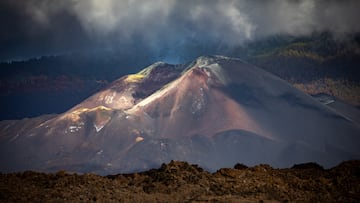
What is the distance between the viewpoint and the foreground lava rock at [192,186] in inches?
862

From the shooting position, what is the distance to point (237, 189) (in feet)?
76.5

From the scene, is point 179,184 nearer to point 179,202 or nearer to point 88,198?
point 179,202

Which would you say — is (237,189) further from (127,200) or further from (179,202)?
(127,200)

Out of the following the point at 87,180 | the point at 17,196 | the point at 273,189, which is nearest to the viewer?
the point at 17,196

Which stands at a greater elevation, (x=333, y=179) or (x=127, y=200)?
(x=333, y=179)

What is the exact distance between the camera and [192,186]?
23688mm

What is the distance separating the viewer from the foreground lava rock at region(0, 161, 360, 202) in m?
21.9

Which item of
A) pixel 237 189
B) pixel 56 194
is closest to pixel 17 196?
pixel 56 194

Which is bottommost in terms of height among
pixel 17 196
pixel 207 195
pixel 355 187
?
pixel 17 196

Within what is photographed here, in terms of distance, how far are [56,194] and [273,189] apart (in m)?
10.0

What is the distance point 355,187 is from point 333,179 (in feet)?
5.50

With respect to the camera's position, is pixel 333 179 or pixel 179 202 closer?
pixel 179 202

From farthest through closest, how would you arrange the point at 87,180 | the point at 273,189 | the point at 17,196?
the point at 87,180
the point at 273,189
the point at 17,196

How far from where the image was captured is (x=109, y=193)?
22.5 meters
